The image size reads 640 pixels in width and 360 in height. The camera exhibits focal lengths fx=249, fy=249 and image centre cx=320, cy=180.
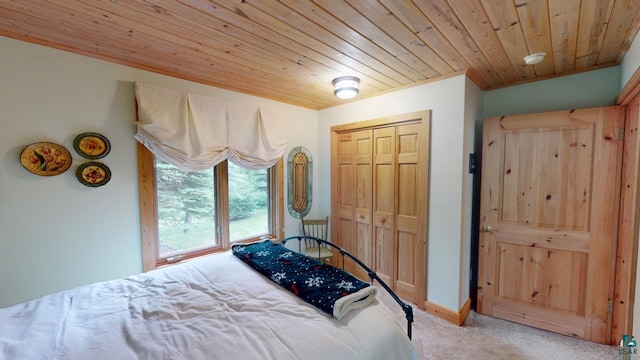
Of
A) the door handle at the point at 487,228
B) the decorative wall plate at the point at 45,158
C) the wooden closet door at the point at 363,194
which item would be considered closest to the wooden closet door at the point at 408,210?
the wooden closet door at the point at 363,194

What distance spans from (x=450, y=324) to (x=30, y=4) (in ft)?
12.3

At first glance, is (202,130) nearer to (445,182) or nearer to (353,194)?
(353,194)

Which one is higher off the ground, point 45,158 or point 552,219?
point 45,158

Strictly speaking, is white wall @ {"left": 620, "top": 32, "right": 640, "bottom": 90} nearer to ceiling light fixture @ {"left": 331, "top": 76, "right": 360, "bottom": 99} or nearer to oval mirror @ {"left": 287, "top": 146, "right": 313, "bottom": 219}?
ceiling light fixture @ {"left": 331, "top": 76, "right": 360, "bottom": 99}

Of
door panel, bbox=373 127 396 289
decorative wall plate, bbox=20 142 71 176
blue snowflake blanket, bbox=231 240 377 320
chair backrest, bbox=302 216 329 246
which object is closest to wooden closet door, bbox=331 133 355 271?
chair backrest, bbox=302 216 329 246

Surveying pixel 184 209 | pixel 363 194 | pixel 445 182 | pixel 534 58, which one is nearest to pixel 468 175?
pixel 445 182

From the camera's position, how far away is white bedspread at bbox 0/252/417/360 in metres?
1.04

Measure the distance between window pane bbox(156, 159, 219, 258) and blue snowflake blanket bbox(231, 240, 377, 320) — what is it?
0.76 m

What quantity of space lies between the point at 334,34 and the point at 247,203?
213cm

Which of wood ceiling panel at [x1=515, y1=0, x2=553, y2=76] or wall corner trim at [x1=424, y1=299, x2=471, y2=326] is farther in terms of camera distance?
wall corner trim at [x1=424, y1=299, x2=471, y2=326]

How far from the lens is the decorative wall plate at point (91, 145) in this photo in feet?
6.22

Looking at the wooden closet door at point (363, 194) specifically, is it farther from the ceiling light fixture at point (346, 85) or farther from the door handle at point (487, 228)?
the door handle at point (487, 228)

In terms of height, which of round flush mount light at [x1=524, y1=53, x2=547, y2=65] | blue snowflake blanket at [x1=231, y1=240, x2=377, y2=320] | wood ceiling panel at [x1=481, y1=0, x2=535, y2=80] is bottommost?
blue snowflake blanket at [x1=231, y1=240, x2=377, y2=320]

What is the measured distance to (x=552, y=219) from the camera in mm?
2225
